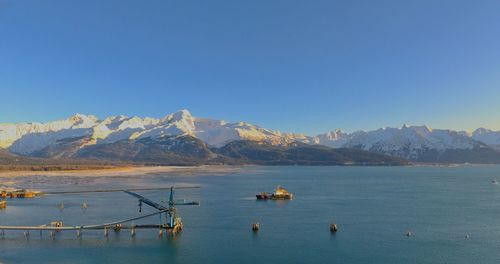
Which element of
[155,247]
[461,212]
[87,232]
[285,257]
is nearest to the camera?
[285,257]

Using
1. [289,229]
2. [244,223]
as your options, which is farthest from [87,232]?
[289,229]

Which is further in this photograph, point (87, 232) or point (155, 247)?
point (87, 232)

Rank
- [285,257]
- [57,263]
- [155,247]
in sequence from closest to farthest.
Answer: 1. [57,263]
2. [285,257]
3. [155,247]

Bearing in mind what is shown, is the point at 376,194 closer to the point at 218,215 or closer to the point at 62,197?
the point at 218,215

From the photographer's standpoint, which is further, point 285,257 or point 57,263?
point 285,257

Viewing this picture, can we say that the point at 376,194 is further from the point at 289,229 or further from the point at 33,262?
the point at 33,262

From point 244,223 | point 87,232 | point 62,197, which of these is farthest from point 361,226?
point 62,197

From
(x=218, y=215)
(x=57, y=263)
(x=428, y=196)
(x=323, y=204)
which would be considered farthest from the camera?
(x=428, y=196)

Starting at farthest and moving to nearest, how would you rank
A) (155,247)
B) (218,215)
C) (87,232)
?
(218,215)
(87,232)
(155,247)

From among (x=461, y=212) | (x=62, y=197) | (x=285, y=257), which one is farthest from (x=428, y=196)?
(x=62, y=197)
